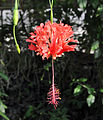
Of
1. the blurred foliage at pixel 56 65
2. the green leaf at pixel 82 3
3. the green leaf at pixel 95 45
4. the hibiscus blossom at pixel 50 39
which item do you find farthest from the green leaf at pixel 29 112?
the hibiscus blossom at pixel 50 39

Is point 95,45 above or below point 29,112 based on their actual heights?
above

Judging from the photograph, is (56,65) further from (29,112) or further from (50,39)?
(50,39)

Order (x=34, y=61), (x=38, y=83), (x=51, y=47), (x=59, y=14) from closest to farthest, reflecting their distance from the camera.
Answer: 1. (x=51, y=47)
2. (x=59, y=14)
3. (x=34, y=61)
4. (x=38, y=83)

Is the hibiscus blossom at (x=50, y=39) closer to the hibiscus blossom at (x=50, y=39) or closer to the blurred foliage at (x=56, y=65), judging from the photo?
the hibiscus blossom at (x=50, y=39)

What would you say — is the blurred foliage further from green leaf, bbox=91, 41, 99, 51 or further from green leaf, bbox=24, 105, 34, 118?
green leaf, bbox=91, 41, 99, 51

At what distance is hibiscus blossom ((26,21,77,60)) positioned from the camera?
66 centimetres

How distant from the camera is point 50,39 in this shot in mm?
693

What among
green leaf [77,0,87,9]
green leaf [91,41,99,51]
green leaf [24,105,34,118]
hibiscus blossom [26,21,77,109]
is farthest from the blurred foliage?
hibiscus blossom [26,21,77,109]

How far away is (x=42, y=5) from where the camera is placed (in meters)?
2.04

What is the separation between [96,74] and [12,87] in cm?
88

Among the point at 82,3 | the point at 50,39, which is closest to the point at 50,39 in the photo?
the point at 50,39

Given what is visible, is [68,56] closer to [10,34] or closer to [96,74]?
[96,74]

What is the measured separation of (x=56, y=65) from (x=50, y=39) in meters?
1.14

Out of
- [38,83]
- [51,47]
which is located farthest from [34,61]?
[51,47]
